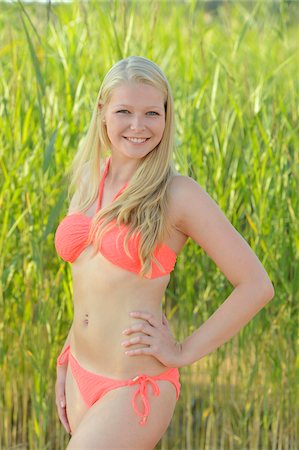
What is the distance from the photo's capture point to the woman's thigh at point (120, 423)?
163 centimetres

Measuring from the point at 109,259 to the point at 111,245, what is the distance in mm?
28

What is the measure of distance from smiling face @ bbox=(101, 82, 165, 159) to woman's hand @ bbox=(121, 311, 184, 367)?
32 cm

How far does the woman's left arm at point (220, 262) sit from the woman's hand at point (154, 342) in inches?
1.0

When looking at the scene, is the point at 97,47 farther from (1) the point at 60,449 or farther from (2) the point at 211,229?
(2) the point at 211,229

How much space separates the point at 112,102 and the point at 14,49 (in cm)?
108

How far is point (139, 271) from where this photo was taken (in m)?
1.69

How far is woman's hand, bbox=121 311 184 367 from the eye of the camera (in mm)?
1687

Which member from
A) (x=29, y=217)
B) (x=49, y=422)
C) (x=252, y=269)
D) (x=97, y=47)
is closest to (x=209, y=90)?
(x=97, y=47)

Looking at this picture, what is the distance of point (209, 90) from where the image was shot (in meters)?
3.06

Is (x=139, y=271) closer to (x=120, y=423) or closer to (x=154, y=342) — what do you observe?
(x=154, y=342)

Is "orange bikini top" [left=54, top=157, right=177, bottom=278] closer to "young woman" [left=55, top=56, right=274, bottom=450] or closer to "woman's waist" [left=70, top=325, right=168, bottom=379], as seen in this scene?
"young woman" [left=55, top=56, right=274, bottom=450]

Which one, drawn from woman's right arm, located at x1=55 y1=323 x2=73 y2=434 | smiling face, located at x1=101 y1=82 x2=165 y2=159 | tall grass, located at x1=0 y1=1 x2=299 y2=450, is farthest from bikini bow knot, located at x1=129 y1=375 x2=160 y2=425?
tall grass, located at x1=0 y1=1 x2=299 y2=450

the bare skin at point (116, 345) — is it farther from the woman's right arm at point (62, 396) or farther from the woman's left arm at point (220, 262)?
the woman's right arm at point (62, 396)

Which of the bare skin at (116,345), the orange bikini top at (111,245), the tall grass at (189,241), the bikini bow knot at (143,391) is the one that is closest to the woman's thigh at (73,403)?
the bare skin at (116,345)
